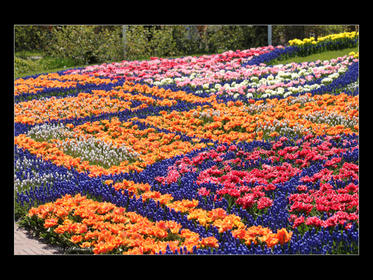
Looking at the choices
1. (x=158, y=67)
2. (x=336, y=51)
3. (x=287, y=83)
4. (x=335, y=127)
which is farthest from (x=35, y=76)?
(x=336, y=51)

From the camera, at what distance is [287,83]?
10.5 m

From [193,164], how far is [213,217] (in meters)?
1.80

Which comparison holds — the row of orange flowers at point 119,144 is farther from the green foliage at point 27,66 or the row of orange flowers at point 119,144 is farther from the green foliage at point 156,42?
the green foliage at point 156,42

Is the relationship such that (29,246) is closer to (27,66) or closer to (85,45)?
(27,66)

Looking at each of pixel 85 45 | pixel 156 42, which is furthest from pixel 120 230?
pixel 156 42

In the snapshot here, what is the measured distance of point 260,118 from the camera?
8047mm

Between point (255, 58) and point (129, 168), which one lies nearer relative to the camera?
point (129, 168)

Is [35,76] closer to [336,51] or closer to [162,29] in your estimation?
[162,29]

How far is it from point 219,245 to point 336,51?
11278 millimetres

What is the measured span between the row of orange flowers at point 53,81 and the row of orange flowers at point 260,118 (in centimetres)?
337

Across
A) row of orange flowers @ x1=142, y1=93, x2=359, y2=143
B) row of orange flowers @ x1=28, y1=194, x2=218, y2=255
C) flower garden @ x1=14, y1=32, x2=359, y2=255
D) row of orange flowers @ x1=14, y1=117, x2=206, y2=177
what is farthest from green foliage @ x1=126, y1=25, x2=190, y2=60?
row of orange flowers @ x1=28, y1=194, x2=218, y2=255

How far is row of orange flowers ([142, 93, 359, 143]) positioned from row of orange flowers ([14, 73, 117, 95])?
337 centimetres
